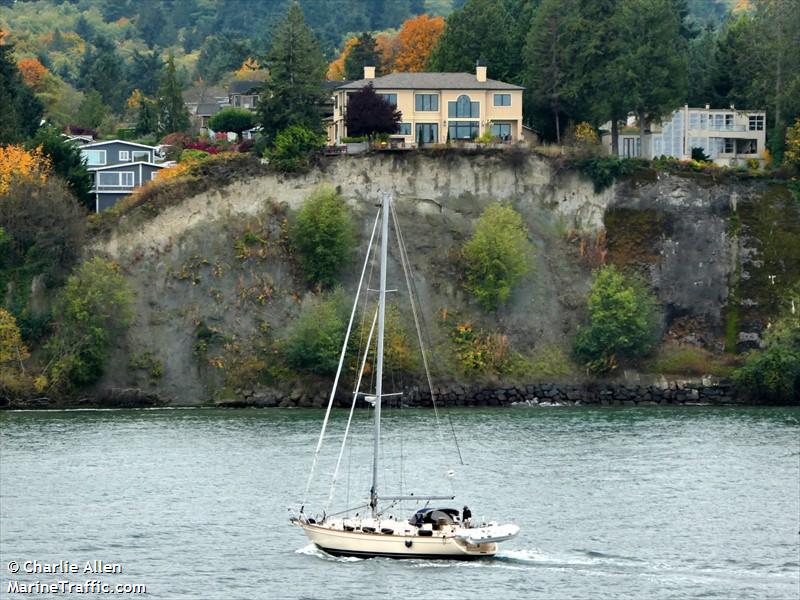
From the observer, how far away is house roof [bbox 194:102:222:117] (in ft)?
517

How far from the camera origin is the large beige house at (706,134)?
429 ft

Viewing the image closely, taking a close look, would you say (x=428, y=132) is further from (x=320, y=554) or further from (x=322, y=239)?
(x=320, y=554)

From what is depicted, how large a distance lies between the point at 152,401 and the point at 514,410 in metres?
18.6

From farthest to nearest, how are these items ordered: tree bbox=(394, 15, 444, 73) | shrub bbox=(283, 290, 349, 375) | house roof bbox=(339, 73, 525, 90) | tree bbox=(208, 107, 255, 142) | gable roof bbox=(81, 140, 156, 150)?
tree bbox=(394, 15, 444, 73), tree bbox=(208, 107, 255, 142), gable roof bbox=(81, 140, 156, 150), house roof bbox=(339, 73, 525, 90), shrub bbox=(283, 290, 349, 375)

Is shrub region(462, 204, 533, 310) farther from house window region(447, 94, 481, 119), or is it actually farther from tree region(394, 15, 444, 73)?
tree region(394, 15, 444, 73)

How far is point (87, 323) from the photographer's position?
110 metres

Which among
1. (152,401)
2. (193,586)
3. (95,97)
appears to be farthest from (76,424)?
(95,97)

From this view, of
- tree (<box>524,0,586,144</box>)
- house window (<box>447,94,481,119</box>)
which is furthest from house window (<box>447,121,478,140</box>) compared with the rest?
tree (<box>524,0,586,144</box>)

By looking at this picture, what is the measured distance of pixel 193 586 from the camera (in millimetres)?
67062

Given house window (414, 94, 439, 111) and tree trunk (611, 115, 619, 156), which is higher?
house window (414, 94, 439, 111)

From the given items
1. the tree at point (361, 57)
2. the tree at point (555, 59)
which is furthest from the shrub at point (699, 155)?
the tree at point (361, 57)

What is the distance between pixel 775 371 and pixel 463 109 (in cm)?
2719

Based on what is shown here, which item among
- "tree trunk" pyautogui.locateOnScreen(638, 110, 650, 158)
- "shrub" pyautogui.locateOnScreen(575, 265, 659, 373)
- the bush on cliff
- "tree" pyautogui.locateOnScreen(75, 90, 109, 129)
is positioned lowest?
the bush on cliff

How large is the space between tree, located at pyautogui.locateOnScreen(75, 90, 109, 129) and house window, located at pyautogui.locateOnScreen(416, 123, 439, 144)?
1591 inches
